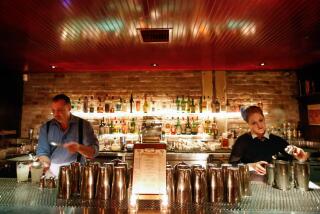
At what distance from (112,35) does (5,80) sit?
3476mm

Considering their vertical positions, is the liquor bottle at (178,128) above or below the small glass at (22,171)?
above

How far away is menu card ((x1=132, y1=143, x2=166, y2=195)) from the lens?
5.01 ft

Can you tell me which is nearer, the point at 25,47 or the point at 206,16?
the point at 206,16

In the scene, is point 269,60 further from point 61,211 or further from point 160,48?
point 61,211

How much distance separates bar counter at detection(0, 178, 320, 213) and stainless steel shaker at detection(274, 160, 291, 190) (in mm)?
48

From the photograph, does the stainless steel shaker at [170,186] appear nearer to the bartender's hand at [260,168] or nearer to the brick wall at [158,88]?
the bartender's hand at [260,168]

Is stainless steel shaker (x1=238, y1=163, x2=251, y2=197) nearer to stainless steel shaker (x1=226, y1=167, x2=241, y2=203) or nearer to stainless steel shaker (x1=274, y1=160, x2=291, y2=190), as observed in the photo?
stainless steel shaker (x1=226, y1=167, x2=241, y2=203)

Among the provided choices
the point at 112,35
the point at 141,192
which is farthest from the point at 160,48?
the point at 141,192

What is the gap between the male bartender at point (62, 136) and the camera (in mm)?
2902

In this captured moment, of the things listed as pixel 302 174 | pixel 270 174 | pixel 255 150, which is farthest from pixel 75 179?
pixel 255 150

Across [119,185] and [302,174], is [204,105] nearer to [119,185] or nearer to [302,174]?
[302,174]

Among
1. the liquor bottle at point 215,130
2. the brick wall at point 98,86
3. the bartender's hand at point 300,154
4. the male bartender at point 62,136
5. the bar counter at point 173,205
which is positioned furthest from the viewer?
the brick wall at point 98,86

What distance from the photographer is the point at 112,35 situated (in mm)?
3850

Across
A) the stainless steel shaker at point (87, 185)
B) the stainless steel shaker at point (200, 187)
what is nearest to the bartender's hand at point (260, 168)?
the stainless steel shaker at point (200, 187)
